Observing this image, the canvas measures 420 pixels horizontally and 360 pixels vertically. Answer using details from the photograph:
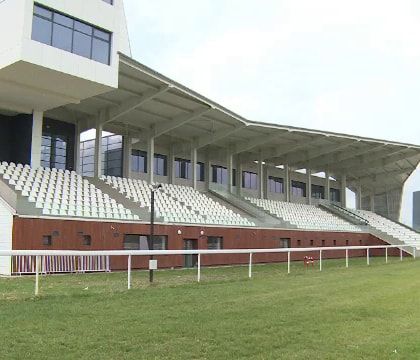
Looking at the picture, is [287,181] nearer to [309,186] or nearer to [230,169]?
[309,186]

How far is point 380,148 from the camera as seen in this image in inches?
1831

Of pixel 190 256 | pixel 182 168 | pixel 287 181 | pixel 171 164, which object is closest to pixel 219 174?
pixel 182 168

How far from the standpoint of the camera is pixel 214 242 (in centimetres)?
2833


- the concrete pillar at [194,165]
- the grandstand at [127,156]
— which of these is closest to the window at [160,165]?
the grandstand at [127,156]

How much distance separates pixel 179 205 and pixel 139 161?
9088 mm

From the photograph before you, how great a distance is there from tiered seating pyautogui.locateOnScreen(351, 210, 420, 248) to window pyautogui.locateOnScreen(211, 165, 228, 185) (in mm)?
13577

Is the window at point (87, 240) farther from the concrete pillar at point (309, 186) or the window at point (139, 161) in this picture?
the concrete pillar at point (309, 186)

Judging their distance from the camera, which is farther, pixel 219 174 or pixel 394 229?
pixel 394 229

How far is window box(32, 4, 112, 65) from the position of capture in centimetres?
2130

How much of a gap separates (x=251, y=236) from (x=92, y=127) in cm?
1150

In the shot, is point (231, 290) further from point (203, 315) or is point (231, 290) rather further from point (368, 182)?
point (368, 182)

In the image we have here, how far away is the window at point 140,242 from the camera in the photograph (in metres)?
23.5

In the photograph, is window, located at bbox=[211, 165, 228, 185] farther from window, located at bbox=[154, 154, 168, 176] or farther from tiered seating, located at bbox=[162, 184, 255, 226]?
tiered seating, located at bbox=[162, 184, 255, 226]

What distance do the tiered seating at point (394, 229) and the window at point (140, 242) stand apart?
981 inches
